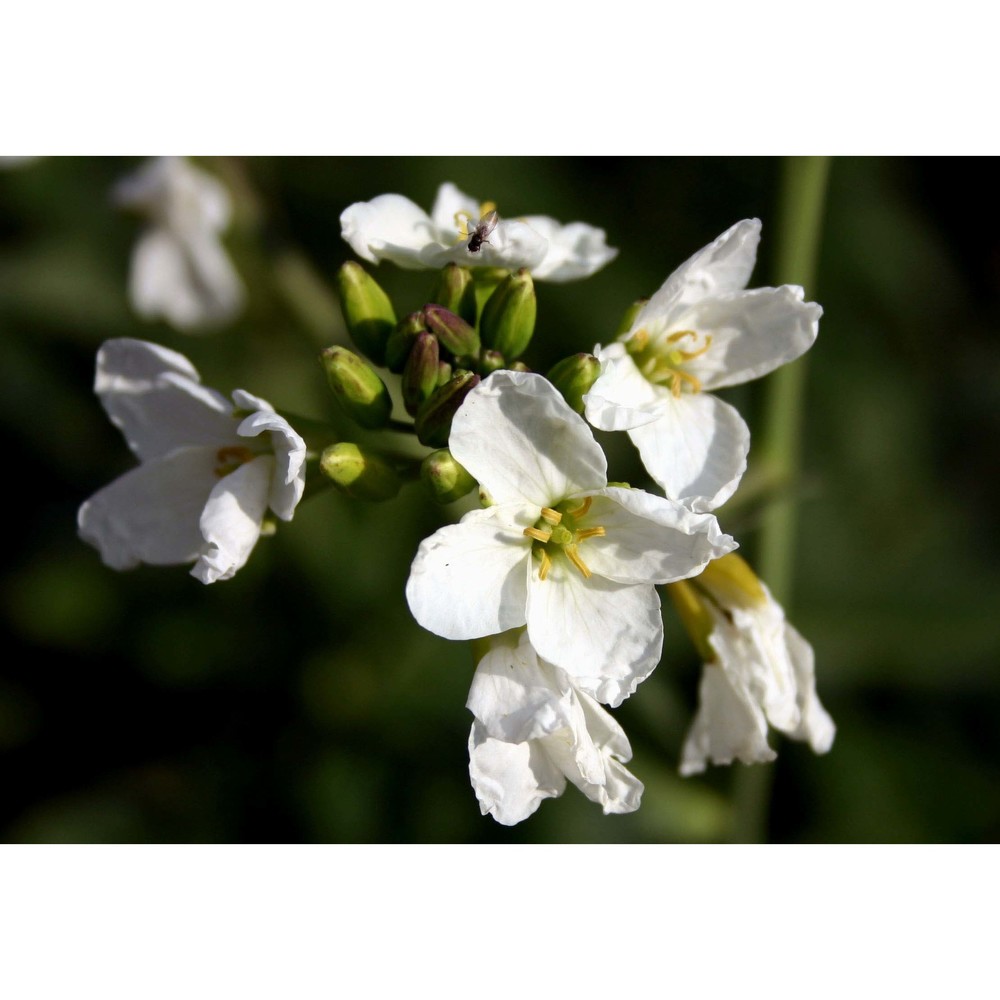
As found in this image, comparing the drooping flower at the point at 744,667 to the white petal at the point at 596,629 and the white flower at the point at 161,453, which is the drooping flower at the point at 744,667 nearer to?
the white petal at the point at 596,629

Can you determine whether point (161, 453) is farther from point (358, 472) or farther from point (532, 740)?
point (532, 740)

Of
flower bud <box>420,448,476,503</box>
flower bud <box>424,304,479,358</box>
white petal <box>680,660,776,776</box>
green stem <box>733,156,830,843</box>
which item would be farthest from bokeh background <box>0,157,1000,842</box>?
flower bud <box>420,448,476,503</box>

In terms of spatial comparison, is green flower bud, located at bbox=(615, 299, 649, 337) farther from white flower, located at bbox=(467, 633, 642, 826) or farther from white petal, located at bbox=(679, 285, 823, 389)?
white flower, located at bbox=(467, 633, 642, 826)

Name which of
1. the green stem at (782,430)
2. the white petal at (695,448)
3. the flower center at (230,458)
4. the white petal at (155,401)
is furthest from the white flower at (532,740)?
the green stem at (782,430)

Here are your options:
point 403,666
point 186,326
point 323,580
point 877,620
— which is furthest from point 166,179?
point 877,620

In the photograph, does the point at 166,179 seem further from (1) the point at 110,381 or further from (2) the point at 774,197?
(2) the point at 774,197

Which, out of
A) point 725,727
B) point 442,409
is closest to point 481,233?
point 442,409
